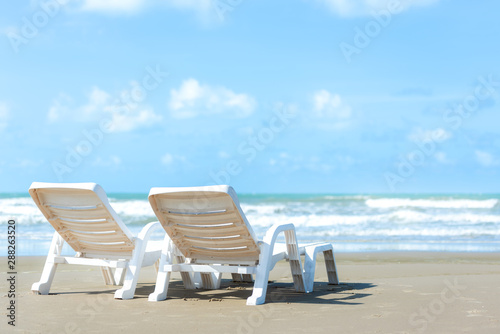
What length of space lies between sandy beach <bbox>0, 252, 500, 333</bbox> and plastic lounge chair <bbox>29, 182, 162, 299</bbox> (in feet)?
1.10

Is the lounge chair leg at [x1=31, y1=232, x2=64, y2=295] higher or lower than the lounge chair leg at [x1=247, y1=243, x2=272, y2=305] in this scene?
higher

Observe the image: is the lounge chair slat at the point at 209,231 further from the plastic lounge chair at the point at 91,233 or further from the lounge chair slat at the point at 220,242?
the plastic lounge chair at the point at 91,233

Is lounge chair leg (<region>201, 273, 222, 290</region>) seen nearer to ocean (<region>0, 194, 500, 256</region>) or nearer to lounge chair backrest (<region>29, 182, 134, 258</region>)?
lounge chair backrest (<region>29, 182, 134, 258</region>)

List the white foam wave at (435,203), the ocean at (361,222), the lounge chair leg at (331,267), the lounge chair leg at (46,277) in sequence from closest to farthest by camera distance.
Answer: the lounge chair leg at (46,277), the lounge chair leg at (331,267), the ocean at (361,222), the white foam wave at (435,203)

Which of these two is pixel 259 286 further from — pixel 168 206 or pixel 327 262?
pixel 327 262

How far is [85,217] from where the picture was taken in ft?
20.1

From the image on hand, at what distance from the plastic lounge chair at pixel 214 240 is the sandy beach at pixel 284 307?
294mm

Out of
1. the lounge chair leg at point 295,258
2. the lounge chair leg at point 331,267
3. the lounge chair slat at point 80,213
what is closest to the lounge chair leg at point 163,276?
the lounge chair slat at point 80,213

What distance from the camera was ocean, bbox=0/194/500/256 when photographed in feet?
48.4

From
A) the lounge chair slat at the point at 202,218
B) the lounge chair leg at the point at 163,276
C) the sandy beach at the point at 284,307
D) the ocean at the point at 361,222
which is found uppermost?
the ocean at the point at 361,222

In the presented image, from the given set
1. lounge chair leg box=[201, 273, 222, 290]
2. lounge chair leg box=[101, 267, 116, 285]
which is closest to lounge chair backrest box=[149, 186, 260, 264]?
lounge chair leg box=[201, 273, 222, 290]

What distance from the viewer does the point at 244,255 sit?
19.6ft

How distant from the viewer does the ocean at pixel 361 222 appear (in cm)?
1474

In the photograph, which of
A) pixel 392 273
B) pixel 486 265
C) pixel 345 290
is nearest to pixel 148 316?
pixel 345 290
